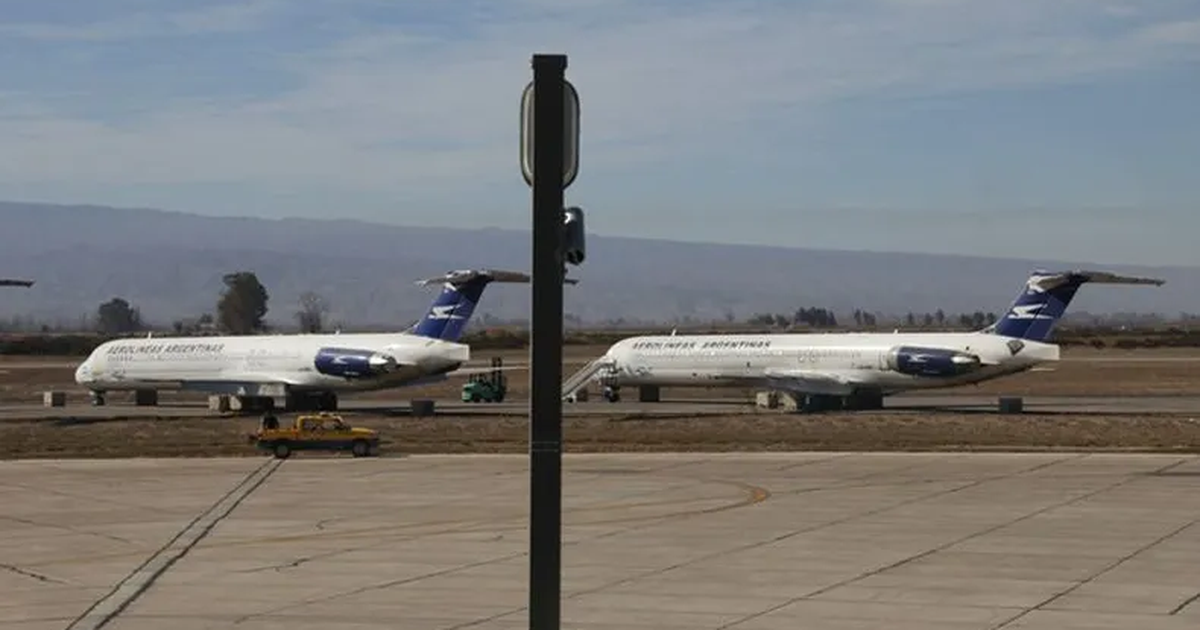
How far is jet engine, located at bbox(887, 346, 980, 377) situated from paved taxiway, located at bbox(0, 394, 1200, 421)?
167cm

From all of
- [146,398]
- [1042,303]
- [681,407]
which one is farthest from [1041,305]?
[146,398]

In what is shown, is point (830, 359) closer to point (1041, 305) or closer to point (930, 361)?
point (930, 361)

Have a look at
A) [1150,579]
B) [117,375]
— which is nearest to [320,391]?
[117,375]

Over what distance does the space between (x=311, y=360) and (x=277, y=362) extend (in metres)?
2.19

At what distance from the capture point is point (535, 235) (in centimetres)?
1178

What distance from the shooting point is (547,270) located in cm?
1176

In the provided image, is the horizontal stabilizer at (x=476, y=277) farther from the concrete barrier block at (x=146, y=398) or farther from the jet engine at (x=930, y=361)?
the concrete barrier block at (x=146, y=398)

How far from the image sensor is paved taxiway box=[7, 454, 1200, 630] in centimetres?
2177

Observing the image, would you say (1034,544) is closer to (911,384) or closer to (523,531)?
(523,531)

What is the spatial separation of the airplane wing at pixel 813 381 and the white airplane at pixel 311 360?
12.4 meters

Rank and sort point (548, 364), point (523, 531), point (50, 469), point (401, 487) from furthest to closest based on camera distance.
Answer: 1. point (50, 469)
2. point (401, 487)
3. point (523, 531)
4. point (548, 364)

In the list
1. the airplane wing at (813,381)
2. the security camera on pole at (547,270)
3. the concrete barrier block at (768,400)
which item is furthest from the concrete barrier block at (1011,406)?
the security camera on pole at (547,270)

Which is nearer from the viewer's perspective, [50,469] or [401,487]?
[401,487]

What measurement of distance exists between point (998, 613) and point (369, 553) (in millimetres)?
10272
